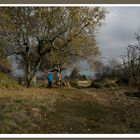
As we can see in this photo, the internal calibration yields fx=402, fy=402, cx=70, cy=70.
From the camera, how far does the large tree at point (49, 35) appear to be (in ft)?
53.5

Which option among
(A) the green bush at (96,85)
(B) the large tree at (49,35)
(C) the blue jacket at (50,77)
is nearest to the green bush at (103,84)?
(A) the green bush at (96,85)

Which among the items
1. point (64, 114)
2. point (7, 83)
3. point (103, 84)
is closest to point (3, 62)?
point (7, 83)

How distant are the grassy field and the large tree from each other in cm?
386

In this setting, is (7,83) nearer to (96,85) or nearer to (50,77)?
(50,77)

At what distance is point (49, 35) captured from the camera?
17.5m

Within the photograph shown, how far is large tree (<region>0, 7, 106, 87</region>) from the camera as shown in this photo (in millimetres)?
16312

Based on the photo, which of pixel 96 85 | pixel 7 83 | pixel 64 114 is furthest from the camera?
pixel 96 85

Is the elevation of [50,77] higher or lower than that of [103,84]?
higher

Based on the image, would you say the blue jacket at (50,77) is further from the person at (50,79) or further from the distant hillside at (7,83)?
the distant hillside at (7,83)

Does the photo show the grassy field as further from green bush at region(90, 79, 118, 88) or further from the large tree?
green bush at region(90, 79, 118, 88)

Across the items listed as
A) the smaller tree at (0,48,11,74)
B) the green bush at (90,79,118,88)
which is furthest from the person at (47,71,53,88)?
the green bush at (90,79,118,88)

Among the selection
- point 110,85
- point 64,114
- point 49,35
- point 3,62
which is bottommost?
point 64,114

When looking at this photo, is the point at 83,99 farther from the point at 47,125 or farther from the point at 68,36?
the point at 68,36

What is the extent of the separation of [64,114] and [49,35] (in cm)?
681
